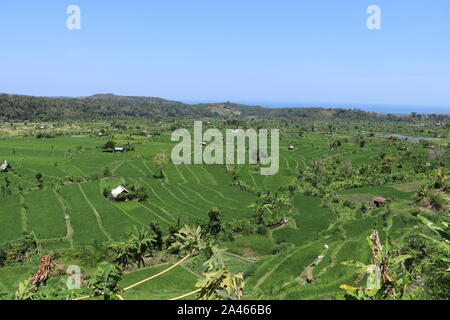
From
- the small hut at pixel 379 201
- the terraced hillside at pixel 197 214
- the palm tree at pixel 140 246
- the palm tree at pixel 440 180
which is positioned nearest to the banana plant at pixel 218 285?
the terraced hillside at pixel 197 214

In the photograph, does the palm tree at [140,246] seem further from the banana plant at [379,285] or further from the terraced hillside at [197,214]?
the banana plant at [379,285]

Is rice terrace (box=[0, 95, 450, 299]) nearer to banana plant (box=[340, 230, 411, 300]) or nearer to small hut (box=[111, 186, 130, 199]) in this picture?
banana plant (box=[340, 230, 411, 300])

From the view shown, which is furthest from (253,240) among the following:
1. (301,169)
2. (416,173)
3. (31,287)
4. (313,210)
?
(416,173)

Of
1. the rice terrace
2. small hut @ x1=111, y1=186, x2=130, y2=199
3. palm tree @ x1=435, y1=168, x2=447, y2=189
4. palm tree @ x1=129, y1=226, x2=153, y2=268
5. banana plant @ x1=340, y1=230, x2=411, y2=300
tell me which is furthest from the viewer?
palm tree @ x1=435, y1=168, x2=447, y2=189

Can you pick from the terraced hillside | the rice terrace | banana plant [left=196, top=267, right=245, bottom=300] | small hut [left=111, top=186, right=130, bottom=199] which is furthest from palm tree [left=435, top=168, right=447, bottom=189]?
banana plant [left=196, top=267, right=245, bottom=300]

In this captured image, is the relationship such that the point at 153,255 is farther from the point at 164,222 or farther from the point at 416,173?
the point at 416,173

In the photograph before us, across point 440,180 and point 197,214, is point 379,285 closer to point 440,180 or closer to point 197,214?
point 197,214

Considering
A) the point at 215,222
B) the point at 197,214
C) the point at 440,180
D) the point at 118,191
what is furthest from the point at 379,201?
the point at 118,191

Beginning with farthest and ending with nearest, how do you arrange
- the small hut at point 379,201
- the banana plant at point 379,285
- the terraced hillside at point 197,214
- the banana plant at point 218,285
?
1. the small hut at point 379,201
2. the terraced hillside at point 197,214
3. the banana plant at point 218,285
4. the banana plant at point 379,285
